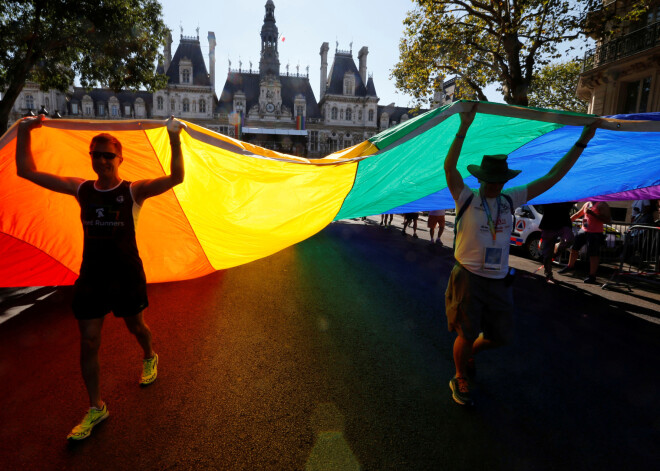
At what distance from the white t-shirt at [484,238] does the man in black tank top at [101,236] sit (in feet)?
7.61

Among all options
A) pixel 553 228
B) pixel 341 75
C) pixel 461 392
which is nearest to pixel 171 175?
pixel 461 392

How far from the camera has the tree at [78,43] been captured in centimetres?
1122

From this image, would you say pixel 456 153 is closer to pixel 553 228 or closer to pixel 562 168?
pixel 562 168

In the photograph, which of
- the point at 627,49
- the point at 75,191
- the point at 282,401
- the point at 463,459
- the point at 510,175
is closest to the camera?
the point at 463,459

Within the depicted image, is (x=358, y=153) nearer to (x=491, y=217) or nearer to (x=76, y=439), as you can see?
(x=491, y=217)

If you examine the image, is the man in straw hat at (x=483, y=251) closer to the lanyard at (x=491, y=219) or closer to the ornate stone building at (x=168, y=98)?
the lanyard at (x=491, y=219)

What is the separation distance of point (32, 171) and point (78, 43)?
43.4 feet

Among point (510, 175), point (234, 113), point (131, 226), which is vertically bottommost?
point (131, 226)

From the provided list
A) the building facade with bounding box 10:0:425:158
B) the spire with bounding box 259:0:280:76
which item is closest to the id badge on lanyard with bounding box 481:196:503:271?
the building facade with bounding box 10:0:425:158

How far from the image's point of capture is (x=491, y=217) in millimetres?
2898

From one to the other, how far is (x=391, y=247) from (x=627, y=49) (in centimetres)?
1763

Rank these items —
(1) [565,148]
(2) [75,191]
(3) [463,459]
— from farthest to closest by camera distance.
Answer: (1) [565,148]
(2) [75,191]
(3) [463,459]

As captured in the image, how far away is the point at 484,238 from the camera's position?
114 inches

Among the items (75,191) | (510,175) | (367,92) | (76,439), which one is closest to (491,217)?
(510,175)
